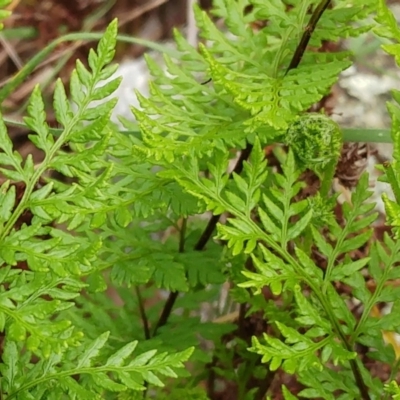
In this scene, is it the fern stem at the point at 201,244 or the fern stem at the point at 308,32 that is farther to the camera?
the fern stem at the point at 201,244

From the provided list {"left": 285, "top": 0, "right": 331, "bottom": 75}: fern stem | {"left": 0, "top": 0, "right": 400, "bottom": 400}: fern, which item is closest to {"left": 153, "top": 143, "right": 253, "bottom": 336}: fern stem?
{"left": 0, "top": 0, "right": 400, "bottom": 400}: fern

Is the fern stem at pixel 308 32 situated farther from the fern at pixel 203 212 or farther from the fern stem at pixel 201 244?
the fern stem at pixel 201 244

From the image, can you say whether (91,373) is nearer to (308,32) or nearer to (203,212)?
(203,212)

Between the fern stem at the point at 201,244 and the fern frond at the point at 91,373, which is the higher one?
the fern frond at the point at 91,373

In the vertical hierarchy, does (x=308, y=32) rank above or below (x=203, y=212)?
above

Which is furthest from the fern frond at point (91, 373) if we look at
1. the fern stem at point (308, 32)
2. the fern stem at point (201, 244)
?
the fern stem at point (308, 32)

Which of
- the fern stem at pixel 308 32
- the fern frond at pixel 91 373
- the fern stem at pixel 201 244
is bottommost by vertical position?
the fern stem at pixel 201 244

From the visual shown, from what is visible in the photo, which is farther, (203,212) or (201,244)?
(201,244)

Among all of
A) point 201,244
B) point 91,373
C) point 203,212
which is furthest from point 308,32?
point 91,373

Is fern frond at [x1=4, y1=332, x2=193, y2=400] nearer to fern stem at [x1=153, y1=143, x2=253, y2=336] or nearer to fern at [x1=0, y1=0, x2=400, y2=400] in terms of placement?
fern at [x1=0, y1=0, x2=400, y2=400]

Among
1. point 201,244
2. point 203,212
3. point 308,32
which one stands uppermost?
point 308,32

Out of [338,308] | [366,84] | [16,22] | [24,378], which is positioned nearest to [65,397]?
[24,378]
